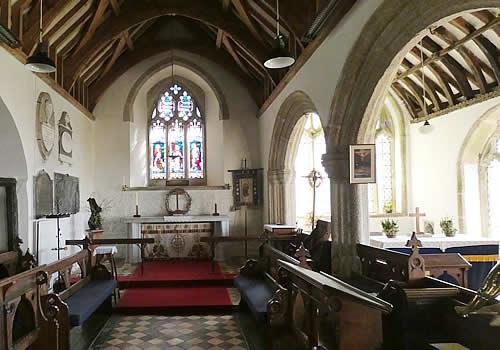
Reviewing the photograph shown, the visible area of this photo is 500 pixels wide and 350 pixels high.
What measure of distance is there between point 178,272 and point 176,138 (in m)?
3.94

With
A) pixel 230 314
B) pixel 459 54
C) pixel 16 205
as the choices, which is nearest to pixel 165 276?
pixel 230 314

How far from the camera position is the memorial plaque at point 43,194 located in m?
6.43

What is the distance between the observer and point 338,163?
5.25 m

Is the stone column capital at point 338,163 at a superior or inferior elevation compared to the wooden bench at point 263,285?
superior

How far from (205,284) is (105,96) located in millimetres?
5232

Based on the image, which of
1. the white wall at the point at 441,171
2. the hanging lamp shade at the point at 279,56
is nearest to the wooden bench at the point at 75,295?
the hanging lamp shade at the point at 279,56

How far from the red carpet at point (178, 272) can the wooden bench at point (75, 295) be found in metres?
1.48

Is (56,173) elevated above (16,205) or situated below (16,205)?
above

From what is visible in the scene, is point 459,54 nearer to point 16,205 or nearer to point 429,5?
point 429,5

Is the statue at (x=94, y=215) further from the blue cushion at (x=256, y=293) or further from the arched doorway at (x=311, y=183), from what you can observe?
the arched doorway at (x=311, y=183)

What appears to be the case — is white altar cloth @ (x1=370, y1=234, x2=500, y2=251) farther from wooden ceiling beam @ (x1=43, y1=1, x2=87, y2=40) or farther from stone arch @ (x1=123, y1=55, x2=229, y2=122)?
wooden ceiling beam @ (x1=43, y1=1, x2=87, y2=40)

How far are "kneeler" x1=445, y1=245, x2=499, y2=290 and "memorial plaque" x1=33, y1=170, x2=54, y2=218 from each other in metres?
5.73

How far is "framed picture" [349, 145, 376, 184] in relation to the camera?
4.98 metres

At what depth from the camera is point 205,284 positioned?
708 cm
